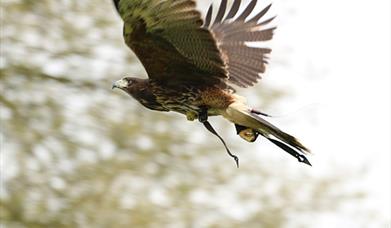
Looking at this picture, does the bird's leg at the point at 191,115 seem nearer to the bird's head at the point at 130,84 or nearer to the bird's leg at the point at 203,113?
the bird's leg at the point at 203,113

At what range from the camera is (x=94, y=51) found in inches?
362

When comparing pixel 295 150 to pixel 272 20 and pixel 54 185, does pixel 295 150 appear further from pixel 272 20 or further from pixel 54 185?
pixel 54 185

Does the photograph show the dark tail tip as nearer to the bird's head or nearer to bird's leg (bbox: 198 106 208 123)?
bird's leg (bbox: 198 106 208 123)

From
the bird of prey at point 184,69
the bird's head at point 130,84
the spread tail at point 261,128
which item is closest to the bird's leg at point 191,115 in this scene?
the bird of prey at point 184,69

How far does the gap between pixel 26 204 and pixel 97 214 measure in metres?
0.59

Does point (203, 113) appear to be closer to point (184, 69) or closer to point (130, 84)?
point (184, 69)

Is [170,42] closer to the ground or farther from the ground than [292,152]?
farther from the ground

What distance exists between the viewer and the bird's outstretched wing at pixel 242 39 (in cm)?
431

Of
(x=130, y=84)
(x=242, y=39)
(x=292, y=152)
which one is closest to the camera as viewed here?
(x=292, y=152)

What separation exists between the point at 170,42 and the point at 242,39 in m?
0.63

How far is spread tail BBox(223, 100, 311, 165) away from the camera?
376 centimetres

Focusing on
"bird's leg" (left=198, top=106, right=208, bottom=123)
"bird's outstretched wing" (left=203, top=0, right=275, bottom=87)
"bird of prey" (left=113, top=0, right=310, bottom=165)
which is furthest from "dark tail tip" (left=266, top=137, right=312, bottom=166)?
"bird's outstretched wing" (left=203, top=0, right=275, bottom=87)

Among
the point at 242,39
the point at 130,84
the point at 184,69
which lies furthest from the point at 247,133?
the point at 242,39

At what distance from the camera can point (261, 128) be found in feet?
12.6
